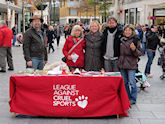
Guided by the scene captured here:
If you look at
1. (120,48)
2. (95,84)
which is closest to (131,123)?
(95,84)

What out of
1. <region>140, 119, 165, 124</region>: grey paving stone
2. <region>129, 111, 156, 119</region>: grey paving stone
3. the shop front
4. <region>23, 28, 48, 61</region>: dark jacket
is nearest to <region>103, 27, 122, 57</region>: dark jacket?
<region>129, 111, 156, 119</region>: grey paving stone

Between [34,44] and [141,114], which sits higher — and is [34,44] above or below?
above

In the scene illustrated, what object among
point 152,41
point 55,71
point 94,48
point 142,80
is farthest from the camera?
point 152,41

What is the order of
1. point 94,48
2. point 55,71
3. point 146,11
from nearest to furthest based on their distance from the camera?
point 55,71
point 94,48
point 146,11

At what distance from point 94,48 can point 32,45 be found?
144cm

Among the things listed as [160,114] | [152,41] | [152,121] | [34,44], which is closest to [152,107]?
[160,114]

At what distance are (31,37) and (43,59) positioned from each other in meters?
0.79

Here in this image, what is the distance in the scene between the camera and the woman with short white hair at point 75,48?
288 inches

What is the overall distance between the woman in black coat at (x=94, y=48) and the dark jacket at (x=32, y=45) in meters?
1.08

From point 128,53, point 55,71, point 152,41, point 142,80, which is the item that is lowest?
point 142,80

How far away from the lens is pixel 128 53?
689cm

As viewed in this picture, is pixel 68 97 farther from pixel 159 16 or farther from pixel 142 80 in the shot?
pixel 159 16

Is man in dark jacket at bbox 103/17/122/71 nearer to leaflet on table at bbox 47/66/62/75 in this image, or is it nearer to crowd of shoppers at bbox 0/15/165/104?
crowd of shoppers at bbox 0/15/165/104

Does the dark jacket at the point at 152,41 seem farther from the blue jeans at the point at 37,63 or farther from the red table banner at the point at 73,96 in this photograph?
the red table banner at the point at 73,96
